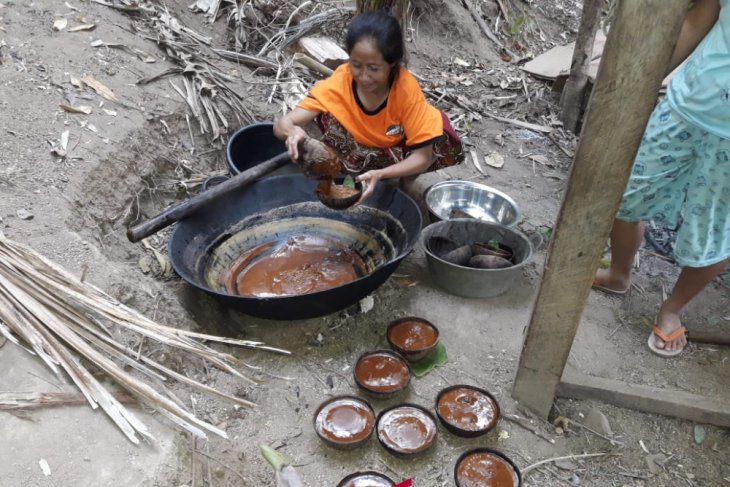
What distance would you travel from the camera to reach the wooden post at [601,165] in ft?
4.66

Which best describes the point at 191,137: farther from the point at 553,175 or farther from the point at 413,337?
the point at 553,175

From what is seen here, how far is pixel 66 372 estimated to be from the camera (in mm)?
1902

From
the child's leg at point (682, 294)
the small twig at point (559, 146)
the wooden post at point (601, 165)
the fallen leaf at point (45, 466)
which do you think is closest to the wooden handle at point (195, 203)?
the fallen leaf at point (45, 466)

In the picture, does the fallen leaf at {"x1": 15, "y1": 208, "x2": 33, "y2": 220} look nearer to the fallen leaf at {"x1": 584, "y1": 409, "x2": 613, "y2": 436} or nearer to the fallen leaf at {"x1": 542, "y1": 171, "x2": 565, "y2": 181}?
the fallen leaf at {"x1": 584, "y1": 409, "x2": 613, "y2": 436}

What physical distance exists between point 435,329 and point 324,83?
1.51 m

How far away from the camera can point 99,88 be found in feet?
11.3

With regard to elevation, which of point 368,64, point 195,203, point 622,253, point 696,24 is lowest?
point 622,253

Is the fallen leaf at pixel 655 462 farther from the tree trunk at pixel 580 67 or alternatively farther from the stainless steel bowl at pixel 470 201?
the tree trunk at pixel 580 67

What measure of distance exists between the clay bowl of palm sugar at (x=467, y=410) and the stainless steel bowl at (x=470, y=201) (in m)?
1.53

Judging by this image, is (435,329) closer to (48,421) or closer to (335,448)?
(335,448)

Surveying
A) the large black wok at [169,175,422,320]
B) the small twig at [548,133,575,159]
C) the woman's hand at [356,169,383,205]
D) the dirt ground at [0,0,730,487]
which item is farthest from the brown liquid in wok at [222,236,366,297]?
the small twig at [548,133,575,159]

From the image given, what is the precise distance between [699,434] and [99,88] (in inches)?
151

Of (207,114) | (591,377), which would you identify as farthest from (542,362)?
(207,114)

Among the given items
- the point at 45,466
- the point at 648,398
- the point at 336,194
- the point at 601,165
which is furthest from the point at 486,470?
the point at 45,466
